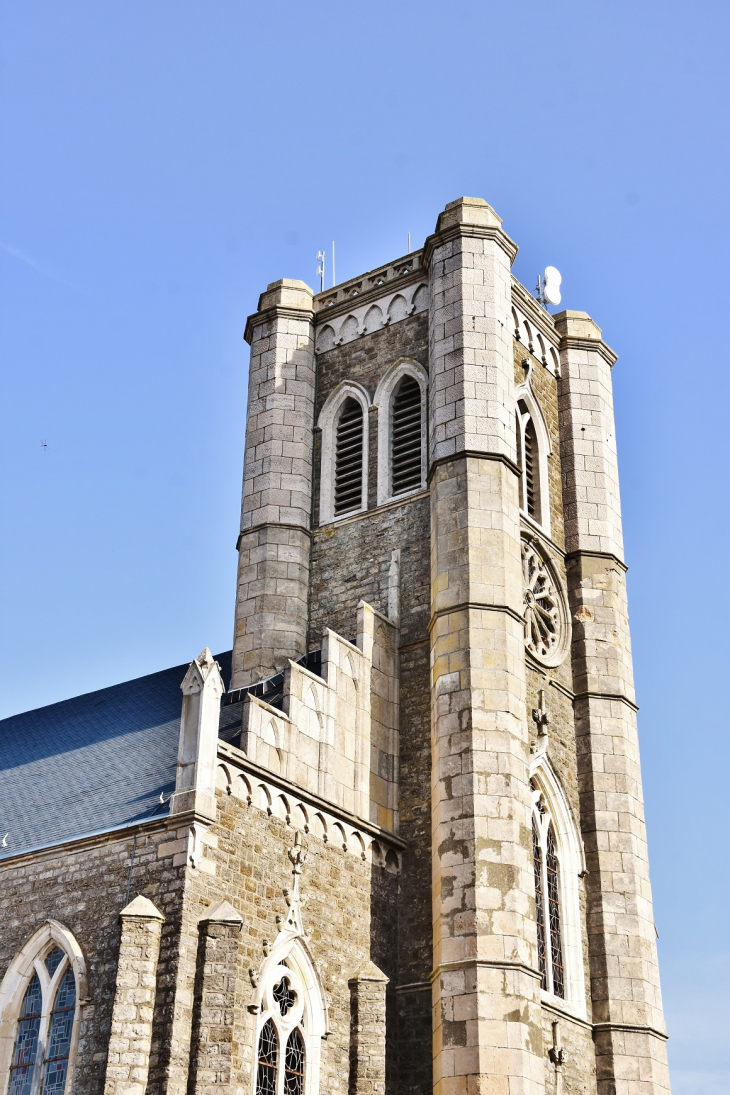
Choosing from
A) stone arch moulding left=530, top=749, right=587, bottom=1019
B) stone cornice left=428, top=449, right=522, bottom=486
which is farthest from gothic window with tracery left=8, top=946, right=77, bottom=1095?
stone cornice left=428, top=449, right=522, bottom=486

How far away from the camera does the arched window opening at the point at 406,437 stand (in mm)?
26828

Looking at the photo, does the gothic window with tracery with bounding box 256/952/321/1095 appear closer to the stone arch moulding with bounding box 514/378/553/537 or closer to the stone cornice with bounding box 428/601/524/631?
the stone cornice with bounding box 428/601/524/631

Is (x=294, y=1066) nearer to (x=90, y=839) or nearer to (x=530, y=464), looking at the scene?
(x=90, y=839)

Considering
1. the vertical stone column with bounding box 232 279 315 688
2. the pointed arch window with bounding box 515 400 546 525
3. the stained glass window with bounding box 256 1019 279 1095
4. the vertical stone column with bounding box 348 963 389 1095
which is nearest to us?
the stained glass window with bounding box 256 1019 279 1095

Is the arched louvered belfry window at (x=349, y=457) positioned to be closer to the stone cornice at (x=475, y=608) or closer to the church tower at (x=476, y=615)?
the church tower at (x=476, y=615)

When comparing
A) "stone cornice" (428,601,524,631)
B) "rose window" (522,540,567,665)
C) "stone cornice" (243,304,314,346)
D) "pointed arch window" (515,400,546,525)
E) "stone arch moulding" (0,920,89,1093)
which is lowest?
"stone arch moulding" (0,920,89,1093)

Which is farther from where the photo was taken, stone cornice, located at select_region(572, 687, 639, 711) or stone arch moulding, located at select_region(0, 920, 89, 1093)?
stone cornice, located at select_region(572, 687, 639, 711)

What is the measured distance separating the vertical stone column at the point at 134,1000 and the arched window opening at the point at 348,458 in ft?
35.1

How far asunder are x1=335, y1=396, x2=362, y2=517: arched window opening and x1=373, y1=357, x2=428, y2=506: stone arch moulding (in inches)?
24.2

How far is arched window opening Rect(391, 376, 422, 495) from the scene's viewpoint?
26.8m

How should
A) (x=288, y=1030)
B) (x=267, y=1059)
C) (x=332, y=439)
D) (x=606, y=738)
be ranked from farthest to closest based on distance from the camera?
(x=332, y=439) < (x=606, y=738) < (x=288, y=1030) < (x=267, y=1059)

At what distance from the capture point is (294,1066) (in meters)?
19.6

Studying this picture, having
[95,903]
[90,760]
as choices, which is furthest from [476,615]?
[95,903]

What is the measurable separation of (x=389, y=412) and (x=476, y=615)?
19.6 feet
